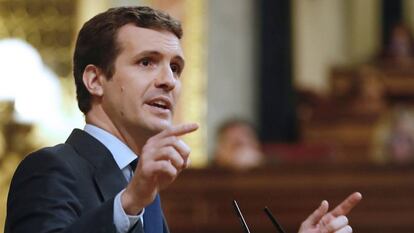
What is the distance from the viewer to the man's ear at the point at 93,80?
6.63ft

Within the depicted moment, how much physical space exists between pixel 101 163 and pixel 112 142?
0.05 metres

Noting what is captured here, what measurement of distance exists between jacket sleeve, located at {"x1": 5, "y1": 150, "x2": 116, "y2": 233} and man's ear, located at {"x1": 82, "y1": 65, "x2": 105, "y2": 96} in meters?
0.15

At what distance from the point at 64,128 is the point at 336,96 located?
2102mm

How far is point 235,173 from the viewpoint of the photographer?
659 cm

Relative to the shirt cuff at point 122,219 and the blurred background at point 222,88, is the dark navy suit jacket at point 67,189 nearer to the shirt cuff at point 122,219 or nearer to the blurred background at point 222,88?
the shirt cuff at point 122,219

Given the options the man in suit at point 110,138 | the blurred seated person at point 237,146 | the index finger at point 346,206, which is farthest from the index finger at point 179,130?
the blurred seated person at point 237,146

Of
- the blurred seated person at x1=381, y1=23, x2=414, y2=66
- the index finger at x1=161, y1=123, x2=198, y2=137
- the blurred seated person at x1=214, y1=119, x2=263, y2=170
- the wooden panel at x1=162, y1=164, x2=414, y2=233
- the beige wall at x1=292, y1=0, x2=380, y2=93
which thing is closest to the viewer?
the index finger at x1=161, y1=123, x2=198, y2=137

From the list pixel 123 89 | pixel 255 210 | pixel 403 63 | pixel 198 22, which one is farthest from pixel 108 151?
pixel 403 63

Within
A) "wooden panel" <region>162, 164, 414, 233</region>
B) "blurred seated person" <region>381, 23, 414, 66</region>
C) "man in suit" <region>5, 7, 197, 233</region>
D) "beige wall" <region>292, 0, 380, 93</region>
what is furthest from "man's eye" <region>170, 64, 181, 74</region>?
"blurred seated person" <region>381, 23, 414, 66</region>

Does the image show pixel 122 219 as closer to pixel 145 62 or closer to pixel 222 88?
pixel 145 62

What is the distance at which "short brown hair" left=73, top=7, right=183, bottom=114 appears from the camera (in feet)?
6.58

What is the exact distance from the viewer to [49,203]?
183cm

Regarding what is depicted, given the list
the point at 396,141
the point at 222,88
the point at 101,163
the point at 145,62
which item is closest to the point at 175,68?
the point at 145,62

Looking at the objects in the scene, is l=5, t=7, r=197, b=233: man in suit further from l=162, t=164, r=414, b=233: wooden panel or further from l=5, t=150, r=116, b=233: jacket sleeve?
l=162, t=164, r=414, b=233: wooden panel
